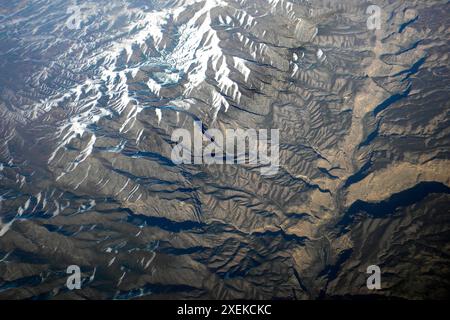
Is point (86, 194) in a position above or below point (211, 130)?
below

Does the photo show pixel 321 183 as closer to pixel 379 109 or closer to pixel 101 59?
pixel 379 109

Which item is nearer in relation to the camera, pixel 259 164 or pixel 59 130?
pixel 259 164

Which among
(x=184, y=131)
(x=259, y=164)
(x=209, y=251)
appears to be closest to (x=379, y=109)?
(x=259, y=164)

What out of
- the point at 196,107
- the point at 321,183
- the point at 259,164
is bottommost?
the point at 321,183

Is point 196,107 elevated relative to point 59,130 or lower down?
elevated

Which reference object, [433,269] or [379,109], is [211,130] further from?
[433,269]

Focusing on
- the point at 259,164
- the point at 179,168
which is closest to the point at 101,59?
the point at 179,168

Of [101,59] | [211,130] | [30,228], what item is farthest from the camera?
[101,59]
